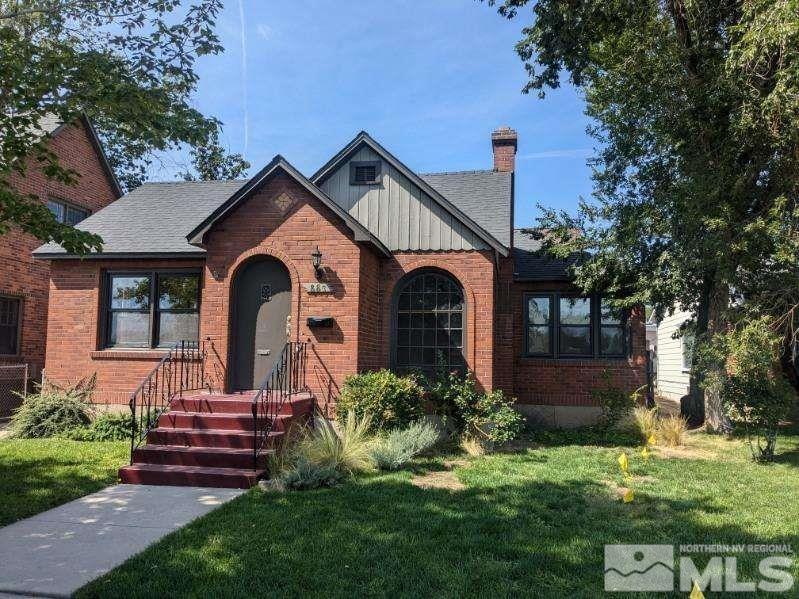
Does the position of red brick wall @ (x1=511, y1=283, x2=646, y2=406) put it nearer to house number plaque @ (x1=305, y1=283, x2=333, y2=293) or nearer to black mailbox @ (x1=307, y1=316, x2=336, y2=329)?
black mailbox @ (x1=307, y1=316, x2=336, y2=329)

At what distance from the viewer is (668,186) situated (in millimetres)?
11477

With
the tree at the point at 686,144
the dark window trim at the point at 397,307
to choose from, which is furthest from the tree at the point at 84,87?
the tree at the point at 686,144

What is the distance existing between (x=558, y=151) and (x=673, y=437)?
21847 millimetres

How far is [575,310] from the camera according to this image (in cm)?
Result: 1330

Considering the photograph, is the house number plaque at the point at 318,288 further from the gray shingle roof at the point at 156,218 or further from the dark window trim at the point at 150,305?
the dark window trim at the point at 150,305

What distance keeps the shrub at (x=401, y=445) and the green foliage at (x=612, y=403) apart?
415 cm

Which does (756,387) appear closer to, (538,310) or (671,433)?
(671,433)

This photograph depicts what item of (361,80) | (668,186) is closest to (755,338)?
(668,186)

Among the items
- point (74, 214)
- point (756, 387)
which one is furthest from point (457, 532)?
point (74, 214)

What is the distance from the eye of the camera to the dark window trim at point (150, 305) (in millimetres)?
11719

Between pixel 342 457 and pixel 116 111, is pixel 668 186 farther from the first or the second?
pixel 116 111

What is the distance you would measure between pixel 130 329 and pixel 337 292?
5.03 metres

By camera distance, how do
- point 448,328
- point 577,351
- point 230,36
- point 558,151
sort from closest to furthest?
point 230,36 → point 448,328 → point 577,351 → point 558,151

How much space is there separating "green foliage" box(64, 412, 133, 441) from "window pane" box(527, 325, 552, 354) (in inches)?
341
